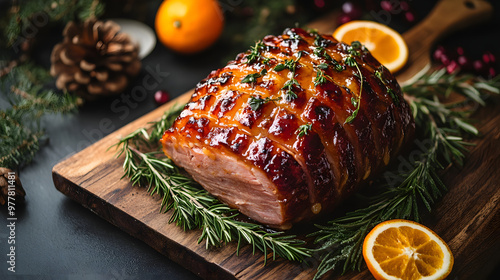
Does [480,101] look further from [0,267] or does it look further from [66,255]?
[0,267]

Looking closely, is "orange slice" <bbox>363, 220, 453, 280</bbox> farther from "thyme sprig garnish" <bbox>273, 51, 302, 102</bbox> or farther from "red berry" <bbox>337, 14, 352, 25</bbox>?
"red berry" <bbox>337, 14, 352, 25</bbox>

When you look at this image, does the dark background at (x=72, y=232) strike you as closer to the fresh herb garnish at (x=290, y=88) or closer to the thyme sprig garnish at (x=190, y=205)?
the thyme sprig garnish at (x=190, y=205)

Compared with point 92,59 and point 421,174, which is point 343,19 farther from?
point 92,59

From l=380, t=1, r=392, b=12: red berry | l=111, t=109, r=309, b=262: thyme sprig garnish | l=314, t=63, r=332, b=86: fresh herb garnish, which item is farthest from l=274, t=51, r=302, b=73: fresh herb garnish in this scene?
l=380, t=1, r=392, b=12: red berry

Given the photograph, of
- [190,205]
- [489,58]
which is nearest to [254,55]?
[190,205]

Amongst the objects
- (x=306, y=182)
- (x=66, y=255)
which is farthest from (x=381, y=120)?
(x=66, y=255)

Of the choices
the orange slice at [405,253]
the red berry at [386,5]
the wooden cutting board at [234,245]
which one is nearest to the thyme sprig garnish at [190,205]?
the wooden cutting board at [234,245]
